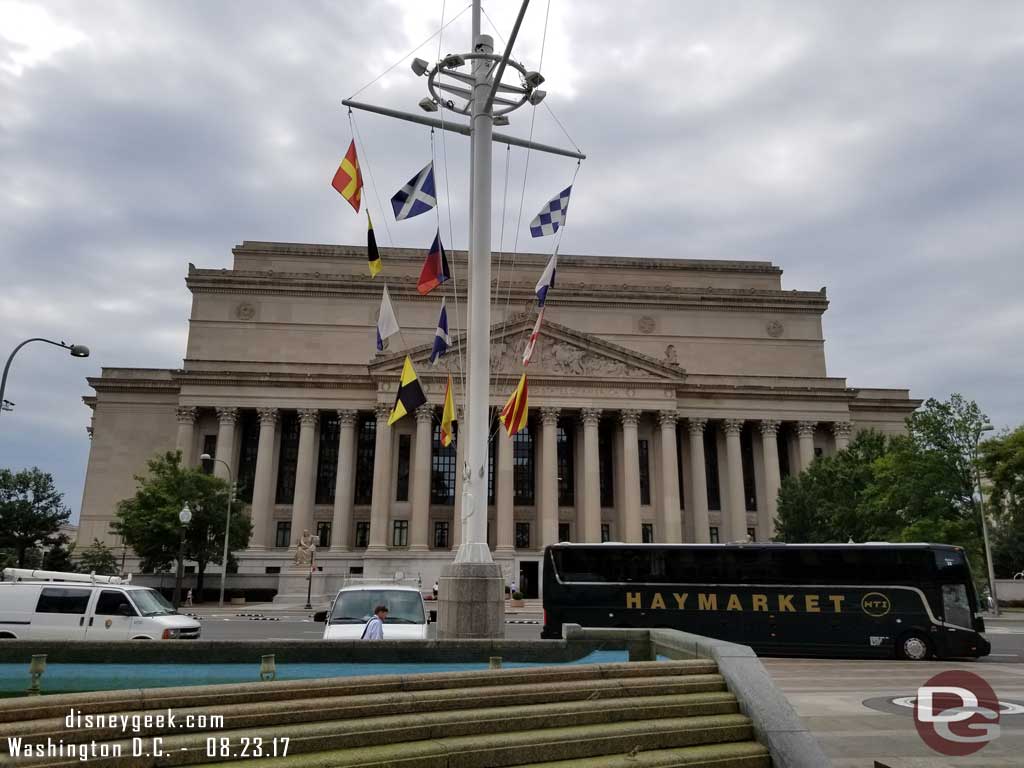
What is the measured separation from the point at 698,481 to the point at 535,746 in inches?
2075

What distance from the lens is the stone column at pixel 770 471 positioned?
57406 mm

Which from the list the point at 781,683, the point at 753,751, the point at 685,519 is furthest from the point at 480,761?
the point at 685,519

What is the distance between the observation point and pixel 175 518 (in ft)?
146

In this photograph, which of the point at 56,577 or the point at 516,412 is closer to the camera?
the point at 516,412

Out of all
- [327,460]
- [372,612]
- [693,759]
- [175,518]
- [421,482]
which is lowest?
[693,759]

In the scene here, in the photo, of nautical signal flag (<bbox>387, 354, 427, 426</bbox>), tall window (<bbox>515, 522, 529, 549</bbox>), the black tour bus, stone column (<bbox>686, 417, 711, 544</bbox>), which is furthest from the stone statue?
nautical signal flag (<bbox>387, 354, 427, 426</bbox>)

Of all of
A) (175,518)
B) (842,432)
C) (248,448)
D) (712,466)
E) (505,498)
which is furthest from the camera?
(712,466)

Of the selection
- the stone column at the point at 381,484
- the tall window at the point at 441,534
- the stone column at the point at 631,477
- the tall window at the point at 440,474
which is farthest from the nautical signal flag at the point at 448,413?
the tall window at the point at 441,534

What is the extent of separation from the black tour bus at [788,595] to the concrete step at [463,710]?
1435 cm

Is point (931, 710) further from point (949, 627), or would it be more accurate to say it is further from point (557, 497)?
point (557, 497)

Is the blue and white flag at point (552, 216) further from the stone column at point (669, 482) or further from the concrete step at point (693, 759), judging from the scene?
the stone column at point (669, 482)

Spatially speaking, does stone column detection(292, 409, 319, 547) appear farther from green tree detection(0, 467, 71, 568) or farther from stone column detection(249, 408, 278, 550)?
green tree detection(0, 467, 71, 568)

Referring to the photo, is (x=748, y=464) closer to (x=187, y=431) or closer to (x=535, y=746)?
(x=187, y=431)

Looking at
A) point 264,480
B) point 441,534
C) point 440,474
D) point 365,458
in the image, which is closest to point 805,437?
point 440,474
